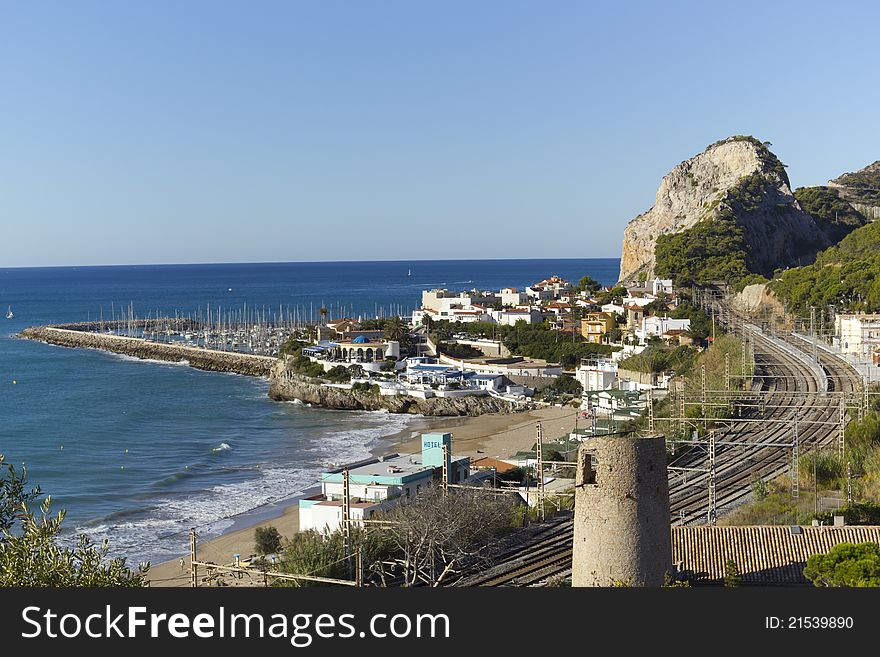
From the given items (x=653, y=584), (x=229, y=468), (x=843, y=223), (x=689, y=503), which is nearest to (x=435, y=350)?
(x=229, y=468)

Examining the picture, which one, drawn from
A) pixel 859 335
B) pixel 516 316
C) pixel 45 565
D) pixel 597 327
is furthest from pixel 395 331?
pixel 45 565

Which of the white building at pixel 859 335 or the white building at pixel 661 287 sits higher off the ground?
the white building at pixel 661 287

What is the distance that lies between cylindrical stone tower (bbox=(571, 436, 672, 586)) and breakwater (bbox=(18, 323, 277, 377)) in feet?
170

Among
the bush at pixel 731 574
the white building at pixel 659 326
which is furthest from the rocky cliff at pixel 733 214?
the bush at pixel 731 574

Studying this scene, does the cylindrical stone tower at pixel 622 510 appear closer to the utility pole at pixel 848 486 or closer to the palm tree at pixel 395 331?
the utility pole at pixel 848 486

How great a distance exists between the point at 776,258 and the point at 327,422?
173ft

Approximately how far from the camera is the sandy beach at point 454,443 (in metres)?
20.4

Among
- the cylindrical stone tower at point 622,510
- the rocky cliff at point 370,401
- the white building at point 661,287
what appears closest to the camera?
the cylindrical stone tower at point 622,510

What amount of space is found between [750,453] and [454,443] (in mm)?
12941

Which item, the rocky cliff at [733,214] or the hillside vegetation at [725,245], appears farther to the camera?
the rocky cliff at [733,214]

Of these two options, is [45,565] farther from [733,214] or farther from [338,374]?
[733,214]

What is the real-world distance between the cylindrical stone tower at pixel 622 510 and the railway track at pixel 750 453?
4.21m

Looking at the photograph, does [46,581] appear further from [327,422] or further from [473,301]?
[473,301]

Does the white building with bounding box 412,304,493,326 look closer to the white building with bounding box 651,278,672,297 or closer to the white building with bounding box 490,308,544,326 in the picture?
the white building with bounding box 490,308,544,326
